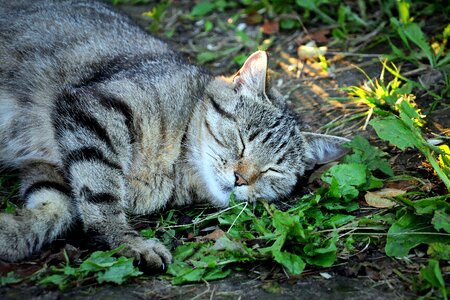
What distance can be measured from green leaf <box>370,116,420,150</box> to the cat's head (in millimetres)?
453

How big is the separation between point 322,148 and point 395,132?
2.11 feet

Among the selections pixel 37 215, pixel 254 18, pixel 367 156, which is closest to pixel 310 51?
pixel 254 18

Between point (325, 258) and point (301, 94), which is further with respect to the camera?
point (301, 94)

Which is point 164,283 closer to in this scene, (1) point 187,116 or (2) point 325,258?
(2) point 325,258

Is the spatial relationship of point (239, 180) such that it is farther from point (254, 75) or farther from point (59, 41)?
point (59, 41)

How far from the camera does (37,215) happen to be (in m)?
3.42

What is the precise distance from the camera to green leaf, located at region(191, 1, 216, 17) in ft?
20.6

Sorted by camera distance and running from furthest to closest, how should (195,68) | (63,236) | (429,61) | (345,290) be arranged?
(429,61)
(195,68)
(63,236)
(345,290)

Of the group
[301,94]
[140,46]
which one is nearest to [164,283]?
[140,46]

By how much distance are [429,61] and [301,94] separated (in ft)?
3.69

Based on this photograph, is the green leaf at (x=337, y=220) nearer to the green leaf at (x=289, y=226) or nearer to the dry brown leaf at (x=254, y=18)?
the green leaf at (x=289, y=226)

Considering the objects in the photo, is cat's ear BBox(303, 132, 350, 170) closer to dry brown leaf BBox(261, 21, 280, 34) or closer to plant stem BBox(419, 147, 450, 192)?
plant stem BBox(419, 147, 450, 192)

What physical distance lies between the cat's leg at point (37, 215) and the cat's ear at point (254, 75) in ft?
4.47

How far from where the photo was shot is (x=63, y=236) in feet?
11.4
